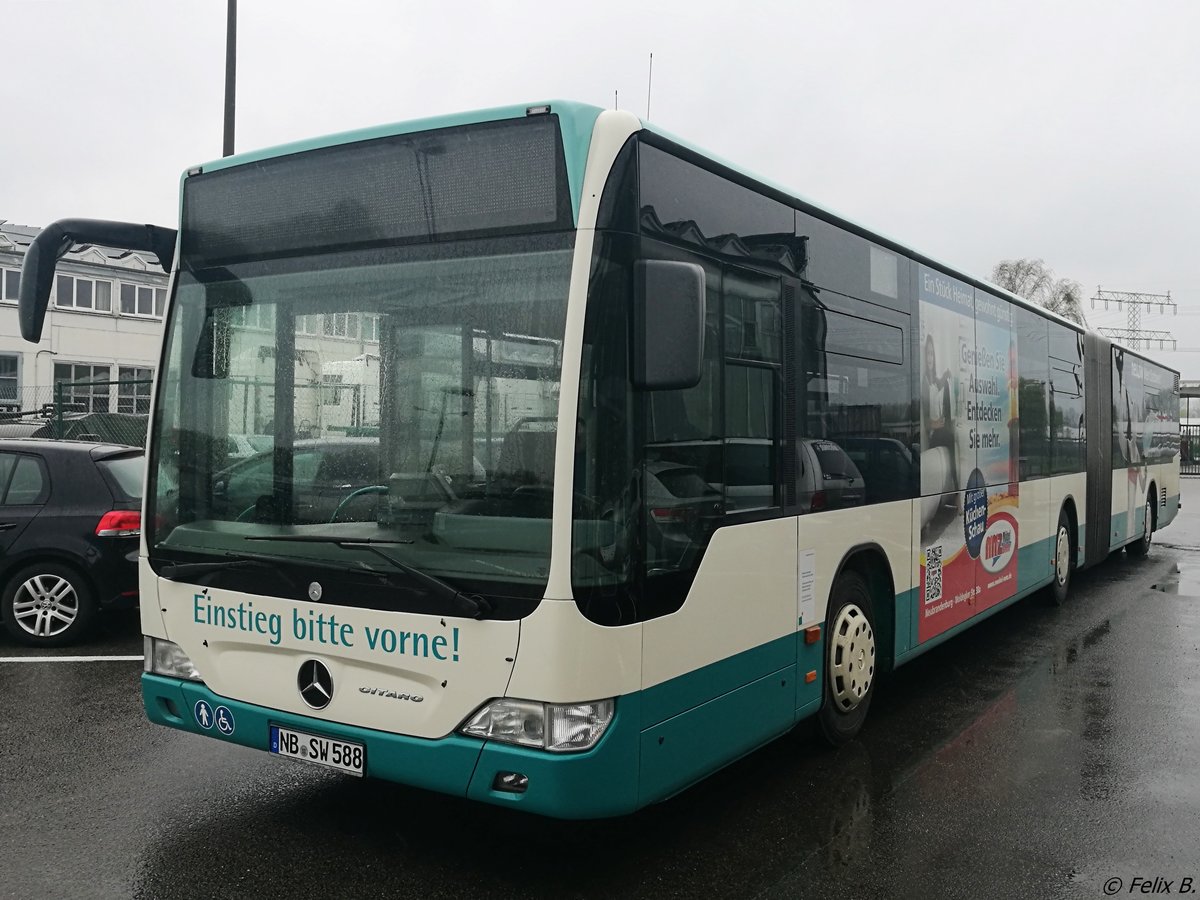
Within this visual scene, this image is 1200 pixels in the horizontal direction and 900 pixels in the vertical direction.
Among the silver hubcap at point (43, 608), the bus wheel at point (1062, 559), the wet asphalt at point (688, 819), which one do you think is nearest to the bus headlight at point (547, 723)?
the wet asphalt at point (688, 819)

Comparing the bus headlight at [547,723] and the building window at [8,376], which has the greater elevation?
the building window at [8,376]

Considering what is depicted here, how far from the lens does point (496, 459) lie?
143 inches

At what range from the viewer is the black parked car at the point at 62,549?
786 cm

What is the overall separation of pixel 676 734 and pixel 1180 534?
58.3ft

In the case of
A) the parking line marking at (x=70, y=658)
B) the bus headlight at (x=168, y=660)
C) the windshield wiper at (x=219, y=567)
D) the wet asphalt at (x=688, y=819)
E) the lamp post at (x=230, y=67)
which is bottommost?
the wet asphalt at (x=688, y=819)

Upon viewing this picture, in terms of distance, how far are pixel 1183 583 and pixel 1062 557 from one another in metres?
3.14

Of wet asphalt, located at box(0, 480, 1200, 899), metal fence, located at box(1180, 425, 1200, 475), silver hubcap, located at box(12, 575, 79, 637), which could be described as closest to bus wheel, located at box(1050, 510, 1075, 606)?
wet asphalt, located at box(0, 480, 1200, 899)

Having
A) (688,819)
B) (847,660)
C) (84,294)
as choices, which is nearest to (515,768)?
(688,819)

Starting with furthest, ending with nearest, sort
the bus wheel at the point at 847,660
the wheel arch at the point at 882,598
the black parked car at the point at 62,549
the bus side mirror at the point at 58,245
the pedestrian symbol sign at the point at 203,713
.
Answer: the black parked car at the point at 62,549 < the wheel arch at the point at 882,598 < the bus wheel at the point at 847,660 < the bus side mirror at the point at 58,245 < the pedestrian symbol sign at the point at 203,713

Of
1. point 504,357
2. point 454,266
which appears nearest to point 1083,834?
point 504,357

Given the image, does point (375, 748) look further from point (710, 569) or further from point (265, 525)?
point (710, 569)

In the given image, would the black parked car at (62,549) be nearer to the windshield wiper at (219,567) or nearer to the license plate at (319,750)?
the windshield wiper at (219,567)

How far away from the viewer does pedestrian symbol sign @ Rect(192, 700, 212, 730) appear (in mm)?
4262

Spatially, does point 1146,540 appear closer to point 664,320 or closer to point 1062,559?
point 1062,559
